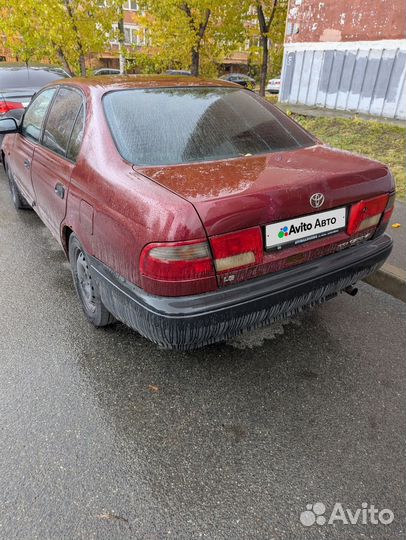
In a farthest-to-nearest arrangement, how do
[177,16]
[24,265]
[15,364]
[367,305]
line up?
1. [177,16]
2. [24,265]
3. [367,305]
4. [15,364]

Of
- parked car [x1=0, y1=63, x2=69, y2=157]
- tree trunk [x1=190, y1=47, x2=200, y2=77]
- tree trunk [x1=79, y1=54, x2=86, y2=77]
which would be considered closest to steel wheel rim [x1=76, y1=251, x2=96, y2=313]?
parked car [x1=0, y1=63, x2=69, y2=157]

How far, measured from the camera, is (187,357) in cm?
262

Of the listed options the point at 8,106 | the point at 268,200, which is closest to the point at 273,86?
the point at 8,106

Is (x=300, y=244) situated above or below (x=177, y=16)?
below

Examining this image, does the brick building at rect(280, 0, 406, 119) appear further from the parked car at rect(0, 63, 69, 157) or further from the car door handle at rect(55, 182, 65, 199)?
the car door handle at rect(55, 182, 65, 199)

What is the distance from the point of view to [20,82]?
269 inches

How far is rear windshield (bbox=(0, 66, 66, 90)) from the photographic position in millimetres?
6742

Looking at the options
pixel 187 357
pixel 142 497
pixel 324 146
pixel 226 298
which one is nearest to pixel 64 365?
pixel 187 357

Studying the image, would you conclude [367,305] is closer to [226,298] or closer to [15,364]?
[226,298]

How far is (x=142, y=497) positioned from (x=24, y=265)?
2.67 m

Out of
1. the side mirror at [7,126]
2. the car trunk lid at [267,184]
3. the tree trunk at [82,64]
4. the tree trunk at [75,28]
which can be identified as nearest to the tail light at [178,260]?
the car trunk lid at [267,184]

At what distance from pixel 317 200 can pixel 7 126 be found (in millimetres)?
3205

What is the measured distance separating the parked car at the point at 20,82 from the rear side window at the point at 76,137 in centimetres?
408

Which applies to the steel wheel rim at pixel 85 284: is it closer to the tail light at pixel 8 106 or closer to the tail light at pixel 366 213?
the tail light at pixel 366 213
